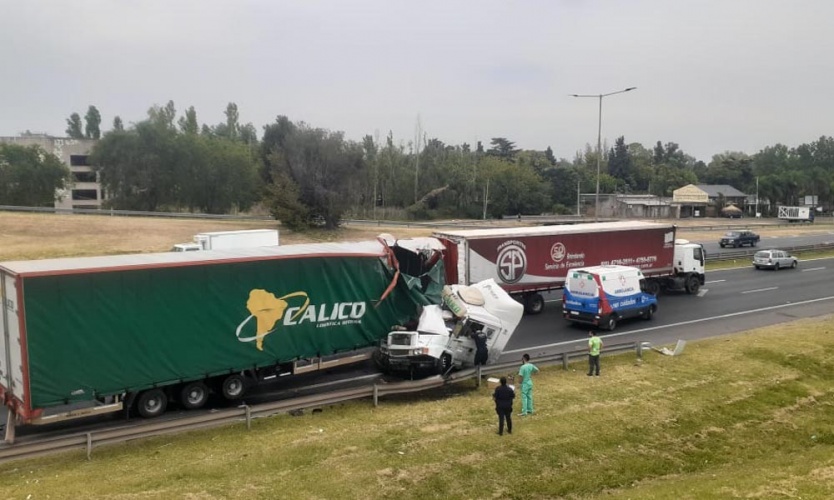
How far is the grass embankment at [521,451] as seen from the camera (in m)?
11.1

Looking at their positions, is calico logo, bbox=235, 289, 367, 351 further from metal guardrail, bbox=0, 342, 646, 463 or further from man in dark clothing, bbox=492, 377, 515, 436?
man in dark clothing, bbox=492, 377, 515, 436

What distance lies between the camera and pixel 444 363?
1764cm

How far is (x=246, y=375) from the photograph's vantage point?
16.2m

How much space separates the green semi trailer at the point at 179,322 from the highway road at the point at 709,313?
5.95m

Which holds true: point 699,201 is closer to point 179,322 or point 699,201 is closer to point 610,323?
point 610,323

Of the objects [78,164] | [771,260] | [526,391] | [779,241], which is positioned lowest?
[526,391]

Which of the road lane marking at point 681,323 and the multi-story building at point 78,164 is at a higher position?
the multi-story building at point 78,164

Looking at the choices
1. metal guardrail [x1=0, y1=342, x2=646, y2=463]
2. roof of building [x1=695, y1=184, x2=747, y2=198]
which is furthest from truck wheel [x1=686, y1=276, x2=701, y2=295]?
roof of building [x1=695, y1=184, x2=747, y2=198]

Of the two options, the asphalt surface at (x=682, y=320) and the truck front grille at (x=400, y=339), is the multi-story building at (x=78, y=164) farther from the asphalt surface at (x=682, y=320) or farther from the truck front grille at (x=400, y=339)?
the truck front grille at (x=400, y=339)

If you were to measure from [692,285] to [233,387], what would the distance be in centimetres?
2536

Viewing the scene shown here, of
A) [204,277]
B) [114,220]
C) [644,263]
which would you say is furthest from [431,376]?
[114,220]

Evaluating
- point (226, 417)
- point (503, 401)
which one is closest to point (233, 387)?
point (226, 417)

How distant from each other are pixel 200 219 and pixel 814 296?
54795 millimetres

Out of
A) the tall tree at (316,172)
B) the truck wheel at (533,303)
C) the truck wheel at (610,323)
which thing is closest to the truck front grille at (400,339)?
the truck wheel at (610,323)
